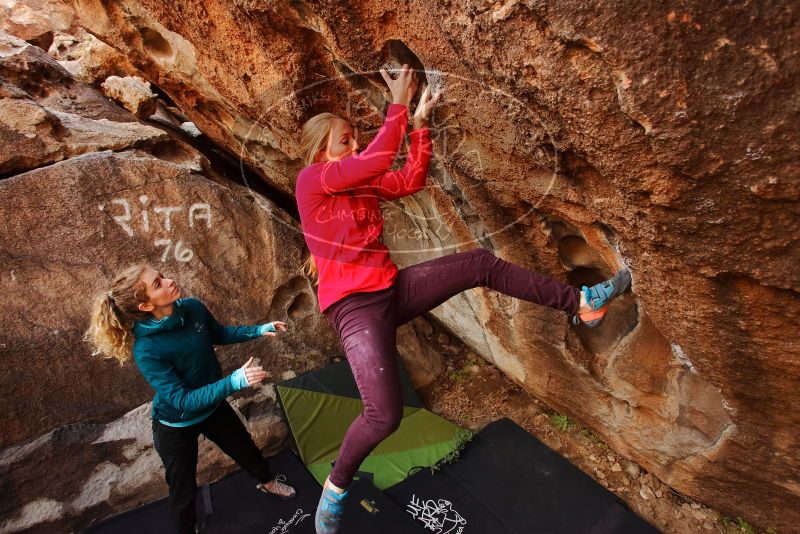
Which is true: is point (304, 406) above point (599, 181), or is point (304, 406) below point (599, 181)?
below

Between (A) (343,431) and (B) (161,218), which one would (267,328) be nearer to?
(A) (343,431)

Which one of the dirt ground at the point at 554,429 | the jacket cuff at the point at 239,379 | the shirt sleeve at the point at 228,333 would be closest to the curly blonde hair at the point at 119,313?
the shirt sleeve at the point at 228,333

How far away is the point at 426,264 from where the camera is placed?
2.29m

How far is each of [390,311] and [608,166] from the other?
1.02 meters

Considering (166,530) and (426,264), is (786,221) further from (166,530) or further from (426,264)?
(166,530)

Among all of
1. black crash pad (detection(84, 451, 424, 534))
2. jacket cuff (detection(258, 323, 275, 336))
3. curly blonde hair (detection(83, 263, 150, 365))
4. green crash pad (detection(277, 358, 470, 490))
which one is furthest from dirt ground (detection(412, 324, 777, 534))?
curly blonde hair (detection(83, 263, 150, 365))

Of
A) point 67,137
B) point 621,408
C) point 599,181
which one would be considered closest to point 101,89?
point 67,137

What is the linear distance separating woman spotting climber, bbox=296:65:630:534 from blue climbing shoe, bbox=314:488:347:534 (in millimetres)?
17

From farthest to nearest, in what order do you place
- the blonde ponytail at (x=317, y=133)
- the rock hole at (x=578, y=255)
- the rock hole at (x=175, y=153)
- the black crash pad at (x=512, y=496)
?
the rock hole at (x=175, y=153)
the black crash pad at (x=512, y=496)
the rock hole at (x=578, y=255)
the blonde ponytail at (x=317, y=133)

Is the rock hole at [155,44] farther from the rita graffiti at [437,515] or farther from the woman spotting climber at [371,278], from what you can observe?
the rita graffiti at [437,515]

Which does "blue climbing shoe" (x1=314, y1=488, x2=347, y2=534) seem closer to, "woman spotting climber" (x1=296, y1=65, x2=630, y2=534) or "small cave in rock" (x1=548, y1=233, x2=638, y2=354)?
"woman spotting climber" (x1=296, y1=65, x2=630, y2=534)

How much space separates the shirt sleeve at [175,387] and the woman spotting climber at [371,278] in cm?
57

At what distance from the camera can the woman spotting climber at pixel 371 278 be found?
Answer: 2.07 metres

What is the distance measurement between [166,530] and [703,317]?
3.18 metres
